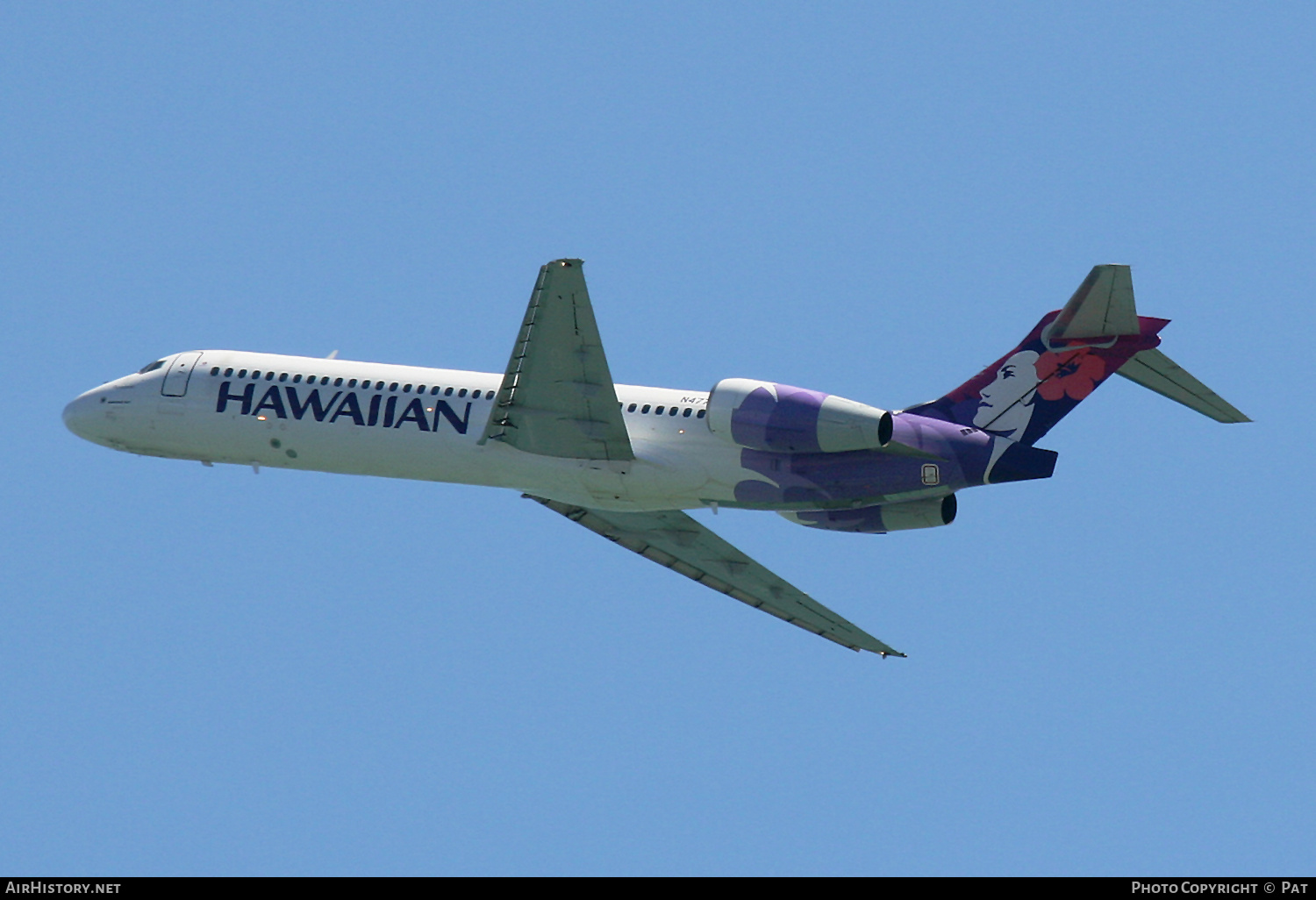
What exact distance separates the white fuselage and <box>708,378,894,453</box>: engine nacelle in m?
1.04

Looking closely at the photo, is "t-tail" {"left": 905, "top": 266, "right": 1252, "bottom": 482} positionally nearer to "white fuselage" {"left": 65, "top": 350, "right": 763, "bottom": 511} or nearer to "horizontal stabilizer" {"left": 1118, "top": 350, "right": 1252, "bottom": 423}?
"horizontal stabilizer" {"left": 1118, "top": 350, "right": 1252, "bottom": 423}

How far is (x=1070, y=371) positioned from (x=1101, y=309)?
4.23 feet

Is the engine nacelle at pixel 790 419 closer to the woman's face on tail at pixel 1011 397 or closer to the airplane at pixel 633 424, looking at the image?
the airplane at pixel 633 424

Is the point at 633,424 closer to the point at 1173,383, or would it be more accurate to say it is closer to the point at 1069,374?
the point at 1069,374

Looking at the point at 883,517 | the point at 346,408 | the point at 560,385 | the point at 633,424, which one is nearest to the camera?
the point at 560,385

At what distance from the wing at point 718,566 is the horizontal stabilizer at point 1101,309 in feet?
30.3

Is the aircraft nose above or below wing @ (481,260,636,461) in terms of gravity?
above

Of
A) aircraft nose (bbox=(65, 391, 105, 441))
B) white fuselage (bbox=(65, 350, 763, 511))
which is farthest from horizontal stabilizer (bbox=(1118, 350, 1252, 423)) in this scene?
aircraft nose (bbox=(65, 391, 105, 441))

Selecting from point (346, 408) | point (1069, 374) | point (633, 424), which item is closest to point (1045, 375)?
point (1069, 374)

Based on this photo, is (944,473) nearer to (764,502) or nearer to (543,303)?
(764,502)

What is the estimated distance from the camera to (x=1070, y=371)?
30.3m

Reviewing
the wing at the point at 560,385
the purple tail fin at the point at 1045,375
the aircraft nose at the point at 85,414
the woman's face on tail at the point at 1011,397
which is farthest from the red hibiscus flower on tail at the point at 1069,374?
the aircraft nose at the point at 85,414

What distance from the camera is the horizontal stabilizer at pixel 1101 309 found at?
29250 mm

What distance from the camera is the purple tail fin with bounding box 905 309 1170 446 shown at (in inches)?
1177
